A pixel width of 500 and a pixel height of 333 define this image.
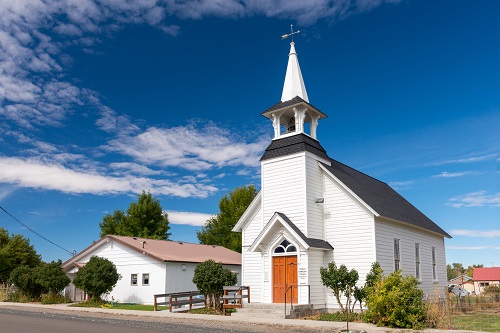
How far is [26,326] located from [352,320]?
12.1 m

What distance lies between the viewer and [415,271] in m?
25.5

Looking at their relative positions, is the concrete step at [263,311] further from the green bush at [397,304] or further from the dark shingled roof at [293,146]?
→ the dark shingled roof at [293,146]

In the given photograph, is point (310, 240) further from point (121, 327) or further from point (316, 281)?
point (121, 327)

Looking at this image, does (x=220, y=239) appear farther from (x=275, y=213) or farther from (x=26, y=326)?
(x=26, y=326)

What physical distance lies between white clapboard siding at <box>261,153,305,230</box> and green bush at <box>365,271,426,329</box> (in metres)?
6.13

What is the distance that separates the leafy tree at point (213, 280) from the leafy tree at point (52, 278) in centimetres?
1242

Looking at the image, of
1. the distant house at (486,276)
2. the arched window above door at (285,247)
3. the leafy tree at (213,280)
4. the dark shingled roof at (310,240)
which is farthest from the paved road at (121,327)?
the distant house at (486,276)

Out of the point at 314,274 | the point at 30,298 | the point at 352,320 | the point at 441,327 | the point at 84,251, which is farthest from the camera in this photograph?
the point at 84,251

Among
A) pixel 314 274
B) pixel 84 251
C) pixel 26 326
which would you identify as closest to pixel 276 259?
pixel 314 274

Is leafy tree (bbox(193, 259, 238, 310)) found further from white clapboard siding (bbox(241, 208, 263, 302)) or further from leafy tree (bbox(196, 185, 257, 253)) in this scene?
leafy tree (bbox(196, 185, 257, 253))

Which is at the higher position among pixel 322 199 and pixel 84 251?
pixel 322 199

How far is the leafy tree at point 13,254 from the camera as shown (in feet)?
135

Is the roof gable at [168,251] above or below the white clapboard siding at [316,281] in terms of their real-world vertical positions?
above

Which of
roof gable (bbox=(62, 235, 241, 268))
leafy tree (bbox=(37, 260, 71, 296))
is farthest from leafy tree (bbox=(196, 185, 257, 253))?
leafy tree (bbox=(37, 260, 71, 296))
